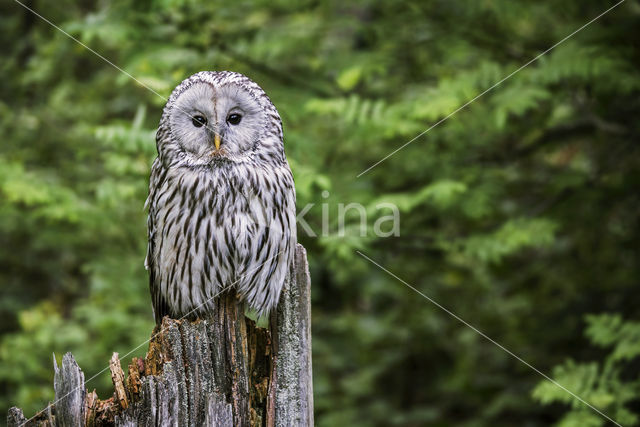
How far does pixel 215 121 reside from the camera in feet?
10.6

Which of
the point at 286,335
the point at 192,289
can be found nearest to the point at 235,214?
the point at 192,289

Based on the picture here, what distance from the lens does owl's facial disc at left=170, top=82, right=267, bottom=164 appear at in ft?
10.6

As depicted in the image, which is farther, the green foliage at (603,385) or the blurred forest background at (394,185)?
the blurred forest background at (394,185)

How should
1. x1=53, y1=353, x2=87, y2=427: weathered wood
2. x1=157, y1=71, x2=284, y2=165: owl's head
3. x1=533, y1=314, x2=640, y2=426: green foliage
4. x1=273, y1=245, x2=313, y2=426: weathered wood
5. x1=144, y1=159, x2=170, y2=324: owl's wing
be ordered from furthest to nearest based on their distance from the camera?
x1=533, y1=314, x2=640, y2=426: green foliage → x1=144, y1=159, x2=170, y2=324: owl's wing → x1=157, y1=71, x2=284, y2=165: owl's head → x1=273, y1=245, x2=313, y2=426: weathered wood → x1=53, y1=353, x2=87, y2=427: weathered wood

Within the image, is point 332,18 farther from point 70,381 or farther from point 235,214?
point 70,381

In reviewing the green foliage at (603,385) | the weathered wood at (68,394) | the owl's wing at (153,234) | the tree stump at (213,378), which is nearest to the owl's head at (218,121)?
the owl's wing at (153,234)

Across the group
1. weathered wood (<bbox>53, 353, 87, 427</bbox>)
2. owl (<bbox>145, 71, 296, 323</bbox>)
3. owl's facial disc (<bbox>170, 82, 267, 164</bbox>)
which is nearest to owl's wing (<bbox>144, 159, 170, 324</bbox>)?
owl (<bbox>145, 71, 296, 323</bbox>)

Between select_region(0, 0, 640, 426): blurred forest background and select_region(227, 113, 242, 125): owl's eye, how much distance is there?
83 centimetres

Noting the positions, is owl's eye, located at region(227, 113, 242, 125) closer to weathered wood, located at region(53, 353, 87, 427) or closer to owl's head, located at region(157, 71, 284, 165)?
owl's head, located at region(157, 71, 284, 165)

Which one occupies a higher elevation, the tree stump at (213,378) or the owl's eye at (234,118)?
the owl's eye at (234,118)

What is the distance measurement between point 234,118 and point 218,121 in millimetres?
115

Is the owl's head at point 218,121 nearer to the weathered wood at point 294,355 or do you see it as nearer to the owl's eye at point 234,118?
the owl's eye at point 234,118

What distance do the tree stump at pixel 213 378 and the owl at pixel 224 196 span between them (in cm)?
27

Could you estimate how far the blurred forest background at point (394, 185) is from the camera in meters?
4.70
